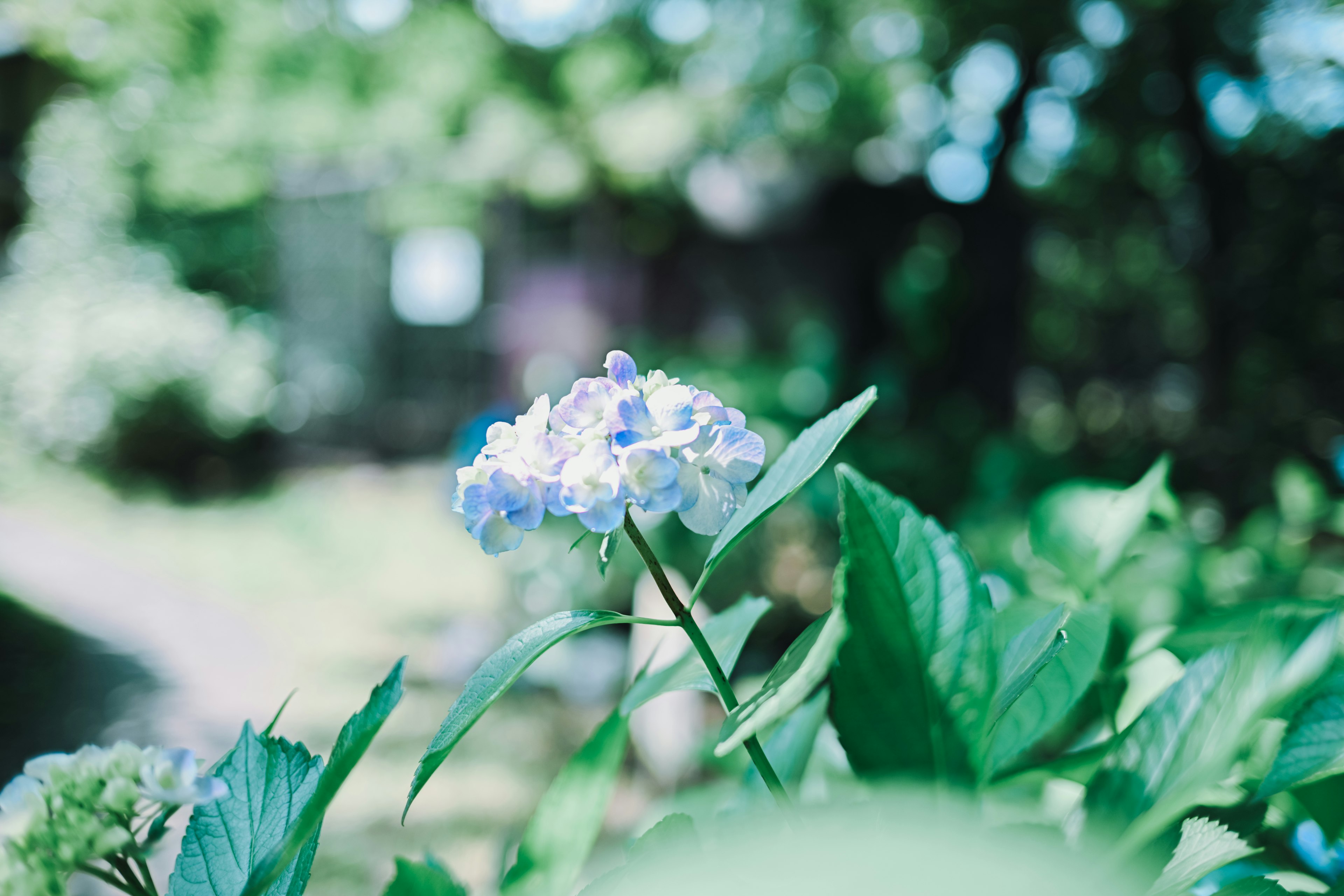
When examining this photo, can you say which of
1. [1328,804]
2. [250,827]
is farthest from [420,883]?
[1328,804]

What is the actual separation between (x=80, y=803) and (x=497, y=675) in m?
0.24

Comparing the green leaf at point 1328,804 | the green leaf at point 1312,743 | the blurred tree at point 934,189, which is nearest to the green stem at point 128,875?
the green leaf at point 1312,743

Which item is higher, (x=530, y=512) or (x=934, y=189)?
(x=934, y=189)

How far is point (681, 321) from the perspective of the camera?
17.4 ft

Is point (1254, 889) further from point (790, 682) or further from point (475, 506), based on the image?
point (475, 506)

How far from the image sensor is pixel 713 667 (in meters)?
0.49

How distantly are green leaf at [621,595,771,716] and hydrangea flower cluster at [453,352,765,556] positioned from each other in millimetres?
83

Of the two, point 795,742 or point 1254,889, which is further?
point 795,742

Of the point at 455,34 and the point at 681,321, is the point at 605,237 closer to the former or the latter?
the point at 681,321

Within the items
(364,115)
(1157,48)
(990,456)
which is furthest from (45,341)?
(1157,48)

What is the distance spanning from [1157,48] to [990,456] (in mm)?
4362

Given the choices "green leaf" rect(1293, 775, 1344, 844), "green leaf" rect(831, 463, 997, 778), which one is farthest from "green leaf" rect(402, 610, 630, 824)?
"green leaf" rect(1293, 775, 1344, 844)

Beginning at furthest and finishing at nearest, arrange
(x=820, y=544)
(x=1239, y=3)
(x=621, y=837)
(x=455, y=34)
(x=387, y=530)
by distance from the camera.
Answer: (x=455, y=34) → (x=387, y=530) → (x=1239, y=3) → (x=820, y=544) → (x=621, y=837)

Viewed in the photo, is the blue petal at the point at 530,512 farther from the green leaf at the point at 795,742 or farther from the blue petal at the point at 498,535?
the green leaf at the point at 795,742
